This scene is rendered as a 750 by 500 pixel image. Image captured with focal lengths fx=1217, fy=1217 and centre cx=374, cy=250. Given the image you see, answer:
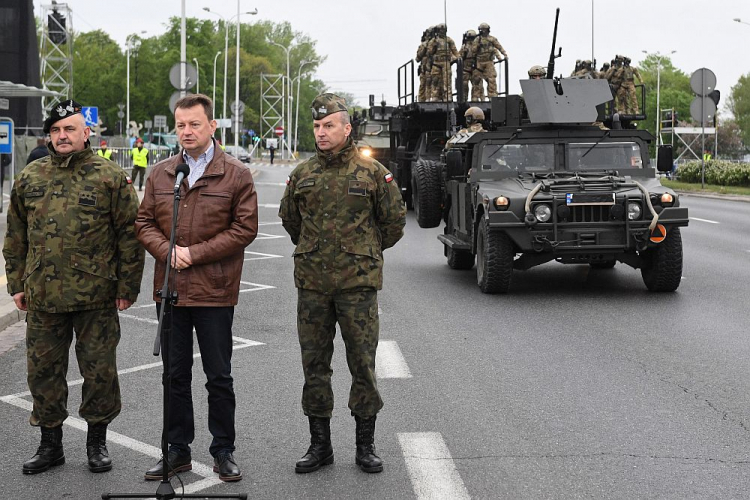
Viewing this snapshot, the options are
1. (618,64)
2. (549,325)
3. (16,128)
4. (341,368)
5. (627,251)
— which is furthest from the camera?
(16,128)

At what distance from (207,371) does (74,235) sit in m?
0.89

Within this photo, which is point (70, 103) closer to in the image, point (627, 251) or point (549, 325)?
point (549, 325)

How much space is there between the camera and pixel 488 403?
723cm

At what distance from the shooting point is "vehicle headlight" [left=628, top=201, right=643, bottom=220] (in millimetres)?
12312

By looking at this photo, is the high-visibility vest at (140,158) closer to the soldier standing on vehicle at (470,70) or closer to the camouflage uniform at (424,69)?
the camouflage uniform at (424,69)

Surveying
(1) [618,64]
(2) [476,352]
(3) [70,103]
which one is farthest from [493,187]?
(1) [618,64]

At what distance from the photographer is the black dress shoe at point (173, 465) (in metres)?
5.50

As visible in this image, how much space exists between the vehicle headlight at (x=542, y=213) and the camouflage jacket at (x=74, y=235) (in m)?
7.03

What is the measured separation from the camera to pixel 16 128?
41.2m

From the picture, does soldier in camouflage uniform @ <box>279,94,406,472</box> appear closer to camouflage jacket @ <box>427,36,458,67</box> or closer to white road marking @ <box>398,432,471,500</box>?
white road marking @ <box>398,432,471,500</box>

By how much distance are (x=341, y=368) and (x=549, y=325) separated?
108 inches

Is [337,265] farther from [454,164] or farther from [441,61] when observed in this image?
[441,61]

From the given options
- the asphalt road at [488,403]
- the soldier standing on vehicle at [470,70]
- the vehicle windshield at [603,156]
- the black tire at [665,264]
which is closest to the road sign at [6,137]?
the soldier standing on vehicle at [470,70]

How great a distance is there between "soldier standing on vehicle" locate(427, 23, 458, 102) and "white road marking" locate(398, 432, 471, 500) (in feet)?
62.6
